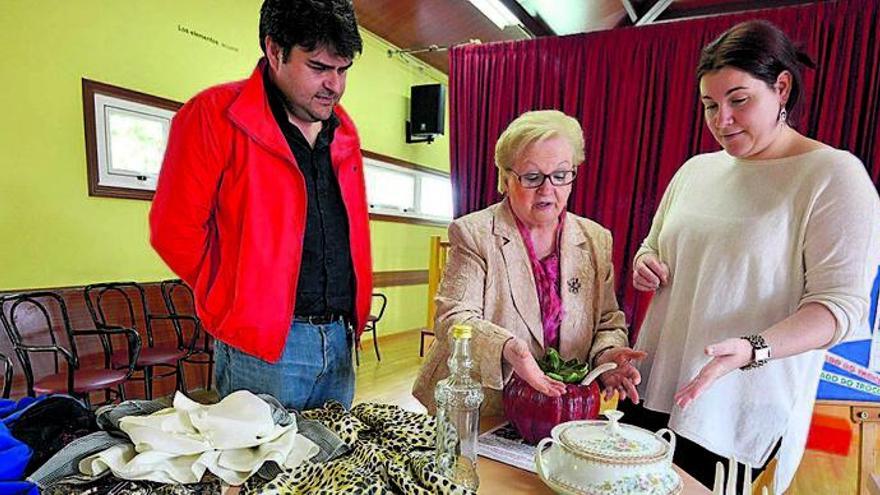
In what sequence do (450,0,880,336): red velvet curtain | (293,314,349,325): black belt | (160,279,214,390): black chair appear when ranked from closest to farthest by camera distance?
1. (293,314,349,325): black belt
2. (450,0,880,336): red velvet curtain
3. (160,279,214,390): black chair

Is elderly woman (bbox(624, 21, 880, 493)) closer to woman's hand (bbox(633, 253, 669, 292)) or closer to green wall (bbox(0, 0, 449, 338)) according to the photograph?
woman's hand (bbox(633, 253, 669, 292))

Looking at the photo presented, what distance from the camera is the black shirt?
123 cm

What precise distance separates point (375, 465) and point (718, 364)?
2.04 feet

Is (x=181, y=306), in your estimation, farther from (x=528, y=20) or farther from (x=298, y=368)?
(x=528, y=20)

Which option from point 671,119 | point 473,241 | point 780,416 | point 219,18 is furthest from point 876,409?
point 219,18

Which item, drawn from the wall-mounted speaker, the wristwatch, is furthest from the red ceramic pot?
the wall-mounted speaker

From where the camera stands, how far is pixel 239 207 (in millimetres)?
1176

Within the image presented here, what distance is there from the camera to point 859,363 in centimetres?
186

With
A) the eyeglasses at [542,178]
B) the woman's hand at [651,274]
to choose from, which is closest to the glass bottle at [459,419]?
the eyeglasses at [542,178]

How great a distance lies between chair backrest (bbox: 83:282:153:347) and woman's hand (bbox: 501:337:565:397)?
2.85 metres

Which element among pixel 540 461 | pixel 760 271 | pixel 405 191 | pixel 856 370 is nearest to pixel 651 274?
pixel 760 271

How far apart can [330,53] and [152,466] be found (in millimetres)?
858

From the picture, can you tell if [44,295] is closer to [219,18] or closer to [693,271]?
[219,18]

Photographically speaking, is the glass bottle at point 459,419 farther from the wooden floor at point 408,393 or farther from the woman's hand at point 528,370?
the wooden floor at point 408,393
